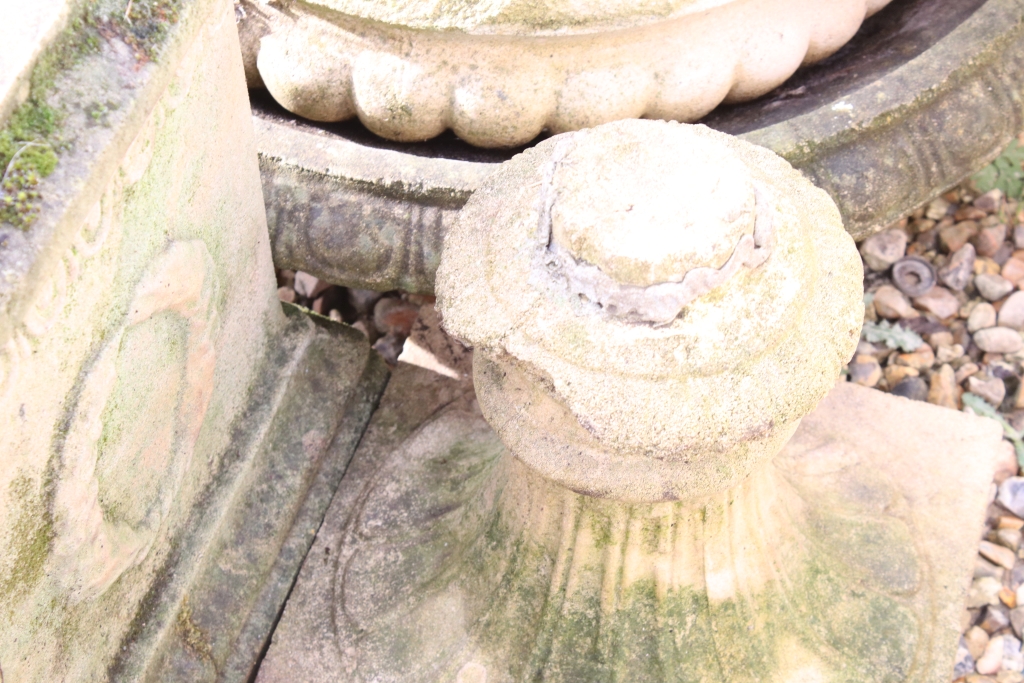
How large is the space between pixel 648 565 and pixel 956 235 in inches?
59.5

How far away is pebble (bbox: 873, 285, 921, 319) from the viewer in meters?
2.47

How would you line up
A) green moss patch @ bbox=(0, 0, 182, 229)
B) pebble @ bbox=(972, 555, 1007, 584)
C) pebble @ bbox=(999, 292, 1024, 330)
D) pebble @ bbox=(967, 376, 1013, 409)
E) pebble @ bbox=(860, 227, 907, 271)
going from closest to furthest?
green moss patch @ bbox=(0, 0, 182, 229), pebble @ bbox=(972, 555, 1007, 584), pebble @ bbox=(967, 376, 1013, 409), pebble @ bbox=(999, 292, 1024, 330), pebble @ bbox=(860, 227, 907, 271)

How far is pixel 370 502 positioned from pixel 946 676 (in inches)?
38.5

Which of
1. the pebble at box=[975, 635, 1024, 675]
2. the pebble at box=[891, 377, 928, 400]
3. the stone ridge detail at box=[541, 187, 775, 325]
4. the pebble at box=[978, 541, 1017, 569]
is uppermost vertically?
the stone ridge detail at box=[541, 187, 775, 325]

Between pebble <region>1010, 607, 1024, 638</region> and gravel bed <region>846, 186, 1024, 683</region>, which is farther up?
gravel bed <region>846, 186, 1024, 683</region>

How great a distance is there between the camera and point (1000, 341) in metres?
2.39

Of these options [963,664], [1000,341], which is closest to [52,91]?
[963,664]

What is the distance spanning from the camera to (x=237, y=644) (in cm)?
172

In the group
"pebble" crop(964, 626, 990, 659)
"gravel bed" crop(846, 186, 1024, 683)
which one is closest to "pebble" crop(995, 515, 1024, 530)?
"gravel bed" crop(846, 186, 1024, 683)

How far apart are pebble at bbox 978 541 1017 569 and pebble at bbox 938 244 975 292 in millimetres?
684

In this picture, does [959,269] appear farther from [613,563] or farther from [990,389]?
[613,563]

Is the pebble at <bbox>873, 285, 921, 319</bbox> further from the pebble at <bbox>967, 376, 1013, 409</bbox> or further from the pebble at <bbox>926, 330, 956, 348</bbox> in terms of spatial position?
the pebble at <bbox>967, 376, 1013, 409</bbox>

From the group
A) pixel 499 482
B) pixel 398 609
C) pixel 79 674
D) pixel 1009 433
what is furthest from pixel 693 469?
pixel 1009 433

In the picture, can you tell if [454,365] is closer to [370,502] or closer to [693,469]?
[370,502]
